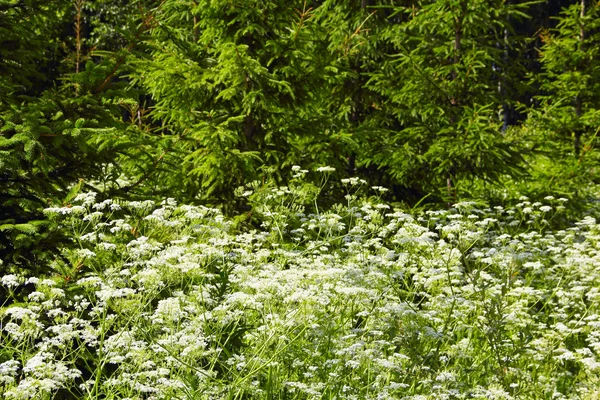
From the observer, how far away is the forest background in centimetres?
484

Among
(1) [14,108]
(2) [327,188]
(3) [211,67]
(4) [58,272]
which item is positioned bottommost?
→ (2) [327,188]

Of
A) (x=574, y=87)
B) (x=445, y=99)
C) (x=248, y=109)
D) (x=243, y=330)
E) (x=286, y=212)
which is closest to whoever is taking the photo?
(x=243, y=330)

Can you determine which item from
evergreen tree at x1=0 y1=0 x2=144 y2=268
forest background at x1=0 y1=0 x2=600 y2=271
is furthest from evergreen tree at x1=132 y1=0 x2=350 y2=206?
evergreen tree at x1=0 y1=0 x2=144 y2=268

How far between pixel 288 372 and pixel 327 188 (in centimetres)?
431

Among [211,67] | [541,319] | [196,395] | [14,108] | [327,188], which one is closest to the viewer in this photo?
[196,395]

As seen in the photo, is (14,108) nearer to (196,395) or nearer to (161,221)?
(161,221)

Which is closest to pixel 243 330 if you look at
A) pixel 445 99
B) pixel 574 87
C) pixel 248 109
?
pixel 248 109

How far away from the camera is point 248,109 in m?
7.11

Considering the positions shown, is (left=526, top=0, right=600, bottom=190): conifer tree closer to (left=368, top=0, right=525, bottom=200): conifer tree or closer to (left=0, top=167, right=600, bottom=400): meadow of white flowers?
(left=368, top=0, right=525, bottom=200): conifer tree

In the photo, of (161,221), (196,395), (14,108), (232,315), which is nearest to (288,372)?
(232,315)

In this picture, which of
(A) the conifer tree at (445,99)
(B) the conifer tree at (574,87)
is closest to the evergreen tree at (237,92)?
(A) the conifer tree at (445,99)

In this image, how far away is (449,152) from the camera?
802 centimetres

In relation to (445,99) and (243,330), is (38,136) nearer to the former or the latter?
(243,330)

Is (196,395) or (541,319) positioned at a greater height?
(196,395)
